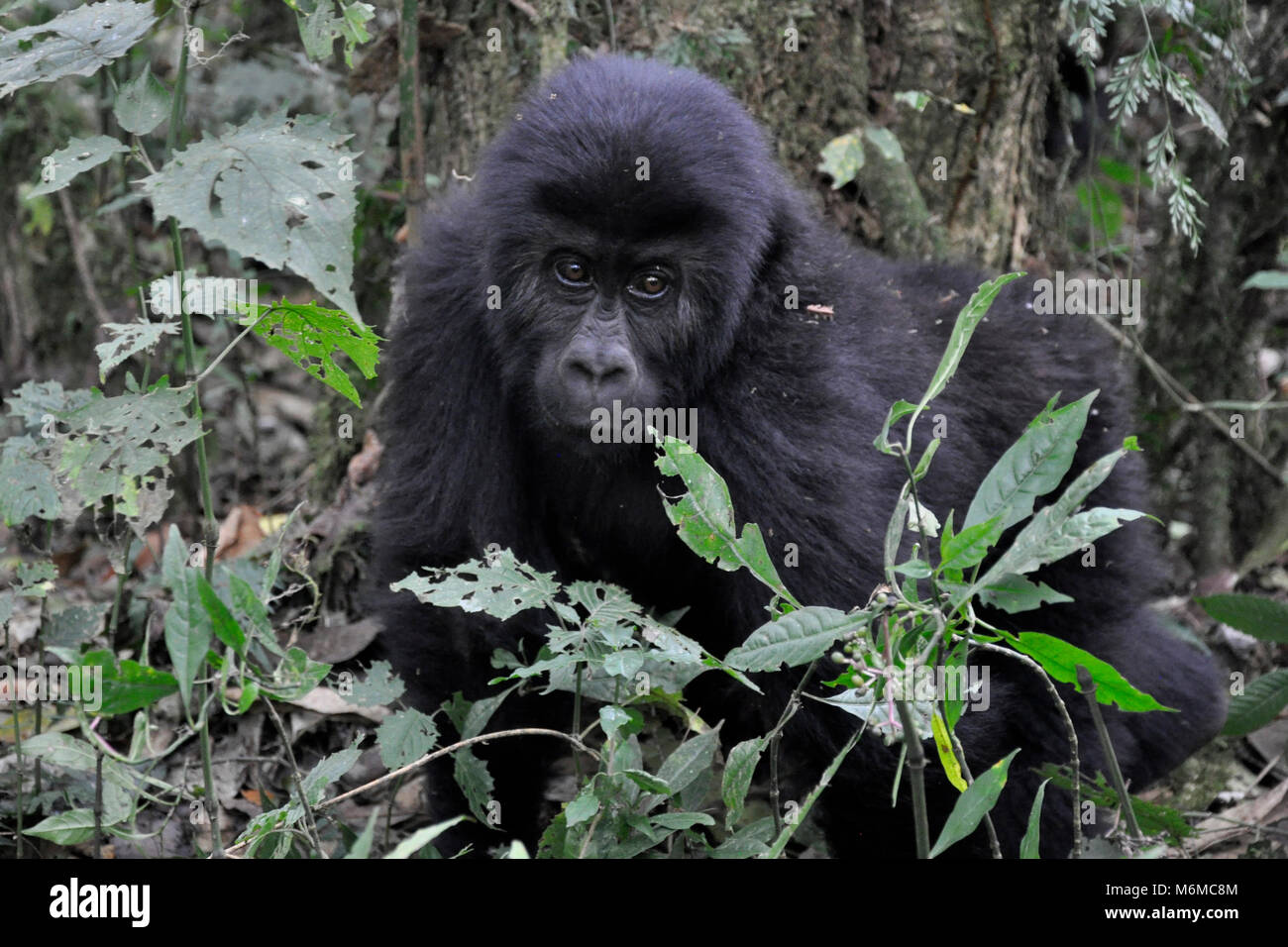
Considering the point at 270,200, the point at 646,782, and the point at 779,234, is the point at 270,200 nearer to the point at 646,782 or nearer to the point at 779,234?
the point at 646,782

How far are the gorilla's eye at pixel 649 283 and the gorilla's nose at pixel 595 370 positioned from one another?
27 cm

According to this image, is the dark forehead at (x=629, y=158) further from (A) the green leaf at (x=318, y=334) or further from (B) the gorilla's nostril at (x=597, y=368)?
(A) the green leaf at (x=318, y=334)

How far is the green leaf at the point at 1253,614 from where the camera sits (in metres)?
4.52

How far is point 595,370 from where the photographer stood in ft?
13.6

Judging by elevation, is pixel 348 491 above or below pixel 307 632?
above

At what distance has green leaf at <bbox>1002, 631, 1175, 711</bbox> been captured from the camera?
122 inches

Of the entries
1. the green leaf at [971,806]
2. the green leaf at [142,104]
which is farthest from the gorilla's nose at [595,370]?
the green leaf at [971,806]

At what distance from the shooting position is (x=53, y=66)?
3.20m

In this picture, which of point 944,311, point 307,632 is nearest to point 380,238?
point 307,632

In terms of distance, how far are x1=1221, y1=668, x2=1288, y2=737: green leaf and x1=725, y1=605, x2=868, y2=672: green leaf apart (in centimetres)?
221

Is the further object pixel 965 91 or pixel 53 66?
pixel 965 91

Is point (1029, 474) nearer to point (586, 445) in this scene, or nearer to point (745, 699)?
point (586, 445)

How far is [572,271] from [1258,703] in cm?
276
